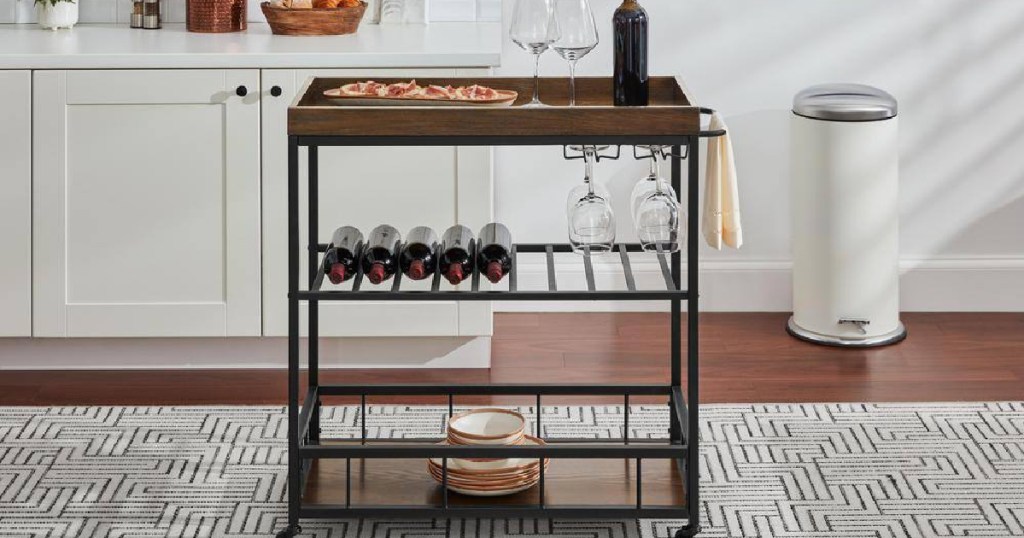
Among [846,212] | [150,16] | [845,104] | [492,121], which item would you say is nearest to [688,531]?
[492,121]

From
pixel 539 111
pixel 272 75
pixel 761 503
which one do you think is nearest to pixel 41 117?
pixel 272 75

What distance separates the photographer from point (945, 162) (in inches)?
201

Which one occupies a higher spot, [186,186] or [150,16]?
[150,16]

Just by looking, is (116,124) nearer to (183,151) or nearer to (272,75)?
(183,151)

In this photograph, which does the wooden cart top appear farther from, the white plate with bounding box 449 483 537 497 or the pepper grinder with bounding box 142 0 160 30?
the pepper grinder with bounding box 142 0 160 30

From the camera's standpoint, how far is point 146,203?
4297 mm

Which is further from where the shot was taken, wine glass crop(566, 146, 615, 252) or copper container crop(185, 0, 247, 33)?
copper container crop(185, 0, 247, 33)

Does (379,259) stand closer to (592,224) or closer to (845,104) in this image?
(592,224)

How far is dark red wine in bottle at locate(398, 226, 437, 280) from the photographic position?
316 centimetres

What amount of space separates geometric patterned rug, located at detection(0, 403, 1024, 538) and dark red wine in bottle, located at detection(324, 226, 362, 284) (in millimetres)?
585

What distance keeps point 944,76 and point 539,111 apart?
254 centimetres

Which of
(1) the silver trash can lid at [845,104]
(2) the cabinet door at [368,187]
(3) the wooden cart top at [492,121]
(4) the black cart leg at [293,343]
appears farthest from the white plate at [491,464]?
(1) the silver trash can lid at [845,104]

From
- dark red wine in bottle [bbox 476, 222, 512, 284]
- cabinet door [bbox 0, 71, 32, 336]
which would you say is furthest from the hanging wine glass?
cabinet door [bbox 0, 71, 32, 336]

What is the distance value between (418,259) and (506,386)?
57cm
